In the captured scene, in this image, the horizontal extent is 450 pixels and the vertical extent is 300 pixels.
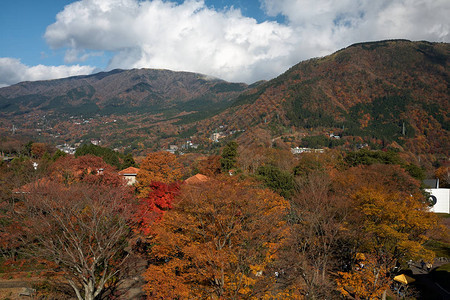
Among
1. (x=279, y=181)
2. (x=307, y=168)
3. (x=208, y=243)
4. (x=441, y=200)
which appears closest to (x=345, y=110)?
(x=441, y=200)

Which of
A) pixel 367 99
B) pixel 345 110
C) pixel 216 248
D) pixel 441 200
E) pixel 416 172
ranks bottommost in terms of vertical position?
pixel 441 200

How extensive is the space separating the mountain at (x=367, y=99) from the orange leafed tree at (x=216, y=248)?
8265 cm

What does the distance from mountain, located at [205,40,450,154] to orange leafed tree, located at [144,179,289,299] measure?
82.6 metres

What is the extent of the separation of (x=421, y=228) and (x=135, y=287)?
18989 millimetres

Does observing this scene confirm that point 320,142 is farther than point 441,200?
Yes

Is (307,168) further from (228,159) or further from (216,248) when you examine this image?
(216,248)

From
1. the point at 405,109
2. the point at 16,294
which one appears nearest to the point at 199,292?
the point at 16,294

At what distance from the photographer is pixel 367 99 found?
143500 millimetres

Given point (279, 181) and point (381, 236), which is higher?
point (279, 181)

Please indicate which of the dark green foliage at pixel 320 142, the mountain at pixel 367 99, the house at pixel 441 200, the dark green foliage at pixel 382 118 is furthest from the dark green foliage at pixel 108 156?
the dark green foliage at pixel 382 118

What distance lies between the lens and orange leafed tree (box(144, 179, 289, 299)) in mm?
12945

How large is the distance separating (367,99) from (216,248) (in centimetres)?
15514

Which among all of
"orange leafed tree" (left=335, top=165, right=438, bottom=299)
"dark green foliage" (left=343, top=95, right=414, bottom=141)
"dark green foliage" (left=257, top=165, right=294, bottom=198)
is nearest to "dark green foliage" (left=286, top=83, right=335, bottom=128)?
"dark green foliage" (left=343, top=95, right=414, bottom=141)

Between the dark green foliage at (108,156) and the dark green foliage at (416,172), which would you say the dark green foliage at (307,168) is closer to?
the dark green foliage at (416,172)
